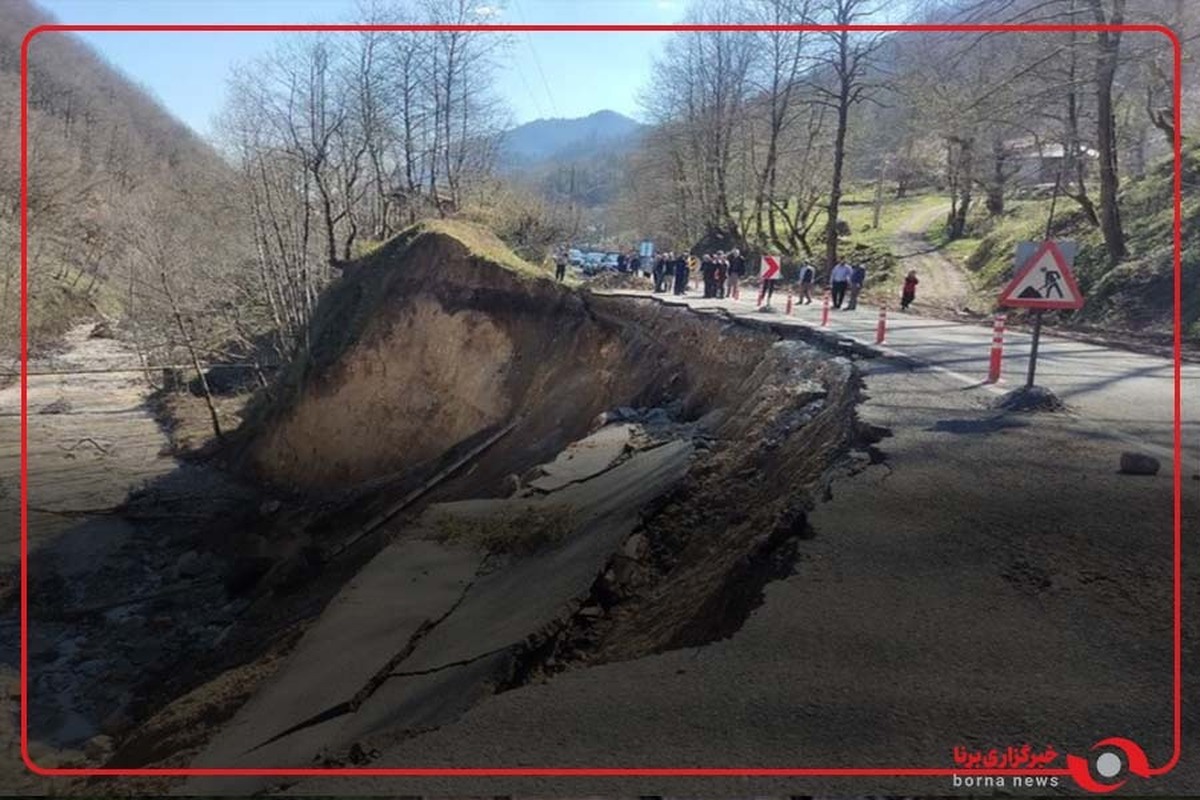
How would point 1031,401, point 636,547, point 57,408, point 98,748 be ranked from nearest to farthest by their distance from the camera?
point 636,547 → point 1031,401 → point 98,748 → point 57,408

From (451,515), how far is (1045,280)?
808cm

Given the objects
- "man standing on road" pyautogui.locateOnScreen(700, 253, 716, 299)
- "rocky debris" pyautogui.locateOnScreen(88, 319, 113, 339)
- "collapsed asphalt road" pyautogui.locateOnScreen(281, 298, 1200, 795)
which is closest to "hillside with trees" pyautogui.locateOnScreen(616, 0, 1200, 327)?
"man standing on road" pyautogui.locateOnScreen(700, 253, 716, 299)

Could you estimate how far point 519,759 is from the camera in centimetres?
360

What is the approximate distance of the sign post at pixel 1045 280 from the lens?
7.60 m

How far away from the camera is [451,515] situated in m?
11.1

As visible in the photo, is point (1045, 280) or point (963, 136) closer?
point (1045, 280)

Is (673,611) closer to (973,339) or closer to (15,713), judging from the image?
(15,713)

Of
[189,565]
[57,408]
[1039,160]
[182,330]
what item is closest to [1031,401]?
[189,565]

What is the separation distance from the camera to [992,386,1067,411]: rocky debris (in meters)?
8.64

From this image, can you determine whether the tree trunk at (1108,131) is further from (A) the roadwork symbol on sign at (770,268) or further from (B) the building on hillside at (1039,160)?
(A) the roadwork symbol on sign at (770,268)

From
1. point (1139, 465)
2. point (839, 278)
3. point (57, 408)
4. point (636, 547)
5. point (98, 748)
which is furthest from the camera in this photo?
point (57, 408)

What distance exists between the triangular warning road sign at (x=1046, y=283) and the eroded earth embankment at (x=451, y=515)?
2157 mm

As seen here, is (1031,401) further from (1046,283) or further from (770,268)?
(770,268)

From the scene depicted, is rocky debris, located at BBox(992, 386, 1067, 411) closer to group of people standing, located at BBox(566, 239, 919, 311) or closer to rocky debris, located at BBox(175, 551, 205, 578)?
group of people standing, located at BBox(566, 239, 919, 311)
